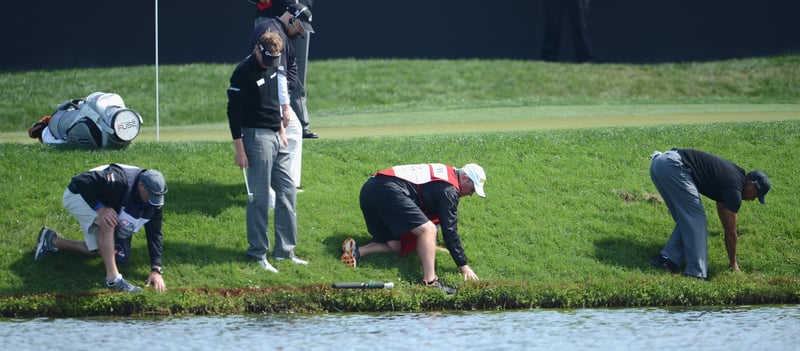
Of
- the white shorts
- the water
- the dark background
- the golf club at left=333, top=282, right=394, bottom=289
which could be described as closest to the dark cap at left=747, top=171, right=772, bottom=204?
the water

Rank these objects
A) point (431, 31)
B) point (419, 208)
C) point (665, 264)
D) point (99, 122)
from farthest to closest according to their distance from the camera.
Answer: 1. point (431, 31)
2. point (99, 122)
3. point (665, 264)
4. point (419, 208)

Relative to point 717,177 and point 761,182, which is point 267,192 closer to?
point 717,177

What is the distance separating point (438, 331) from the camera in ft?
30.3

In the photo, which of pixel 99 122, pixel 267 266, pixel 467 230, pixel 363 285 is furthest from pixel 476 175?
pixel 99 122

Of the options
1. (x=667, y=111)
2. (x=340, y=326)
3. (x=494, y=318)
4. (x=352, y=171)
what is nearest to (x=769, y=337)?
(x=494, y=318)

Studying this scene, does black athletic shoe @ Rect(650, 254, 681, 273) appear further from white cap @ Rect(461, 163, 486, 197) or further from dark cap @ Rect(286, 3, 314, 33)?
dark cap @ Rect(286, 3, 314, 33)

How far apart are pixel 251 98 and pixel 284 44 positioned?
0.93 metres

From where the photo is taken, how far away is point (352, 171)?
12.9 metres

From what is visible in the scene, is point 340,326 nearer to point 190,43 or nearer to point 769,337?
point 769,337

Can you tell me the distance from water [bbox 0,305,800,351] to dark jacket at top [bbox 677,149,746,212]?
1196mm

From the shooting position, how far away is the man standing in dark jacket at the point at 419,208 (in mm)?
10547

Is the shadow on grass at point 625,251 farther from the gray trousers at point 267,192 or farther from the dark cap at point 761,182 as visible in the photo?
the gray trousers at point 267,192

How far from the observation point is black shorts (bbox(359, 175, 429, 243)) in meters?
10.6

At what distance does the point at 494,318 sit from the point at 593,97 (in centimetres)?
1158
